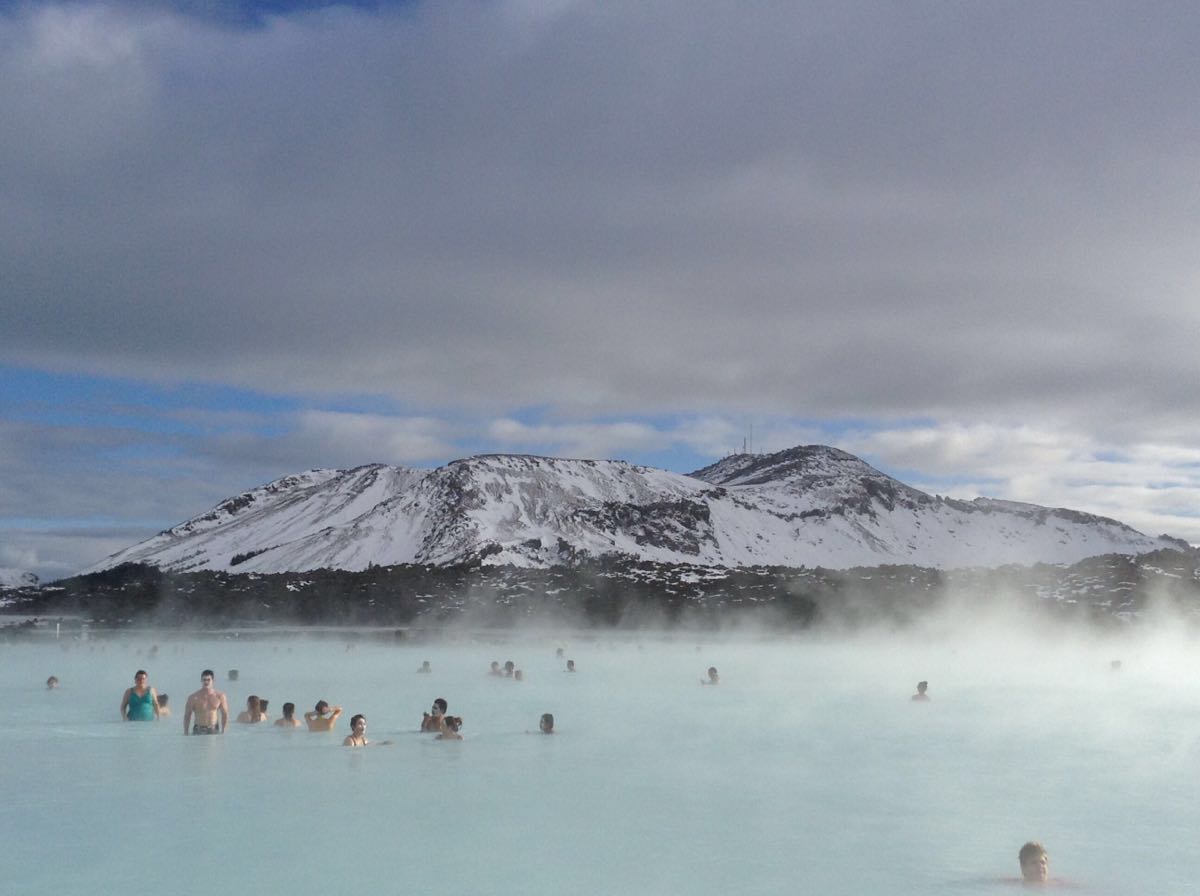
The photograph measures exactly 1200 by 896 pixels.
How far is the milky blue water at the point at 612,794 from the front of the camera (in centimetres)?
1060

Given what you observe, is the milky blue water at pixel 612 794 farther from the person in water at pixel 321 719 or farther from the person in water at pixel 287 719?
the person in water at pixel 287 719

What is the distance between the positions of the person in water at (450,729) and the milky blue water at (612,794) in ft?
1.03

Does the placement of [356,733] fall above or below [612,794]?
above

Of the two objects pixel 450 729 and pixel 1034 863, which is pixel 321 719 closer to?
pixel 450 729

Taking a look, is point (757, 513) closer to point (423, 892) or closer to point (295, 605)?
point (295, 605)

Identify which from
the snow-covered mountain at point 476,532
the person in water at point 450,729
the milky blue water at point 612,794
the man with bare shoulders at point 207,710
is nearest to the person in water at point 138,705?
the milky blue water at point 612,794

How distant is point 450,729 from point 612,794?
526 cm

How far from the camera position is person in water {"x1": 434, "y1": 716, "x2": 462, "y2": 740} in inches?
750

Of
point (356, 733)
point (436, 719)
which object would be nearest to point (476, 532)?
point (436, 719)

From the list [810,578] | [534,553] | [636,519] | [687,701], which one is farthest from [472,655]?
[636,519]

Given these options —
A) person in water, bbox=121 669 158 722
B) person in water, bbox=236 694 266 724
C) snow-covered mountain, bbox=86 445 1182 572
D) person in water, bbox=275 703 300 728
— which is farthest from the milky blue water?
snow-covered mountain, bbox=86 445 1182 572

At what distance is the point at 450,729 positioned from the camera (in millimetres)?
19156

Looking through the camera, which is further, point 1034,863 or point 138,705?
point 138,705

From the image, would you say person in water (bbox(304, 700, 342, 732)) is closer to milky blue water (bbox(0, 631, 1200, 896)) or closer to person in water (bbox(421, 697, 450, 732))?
milky blue water (bbox(0, 631, 1200, 896))
